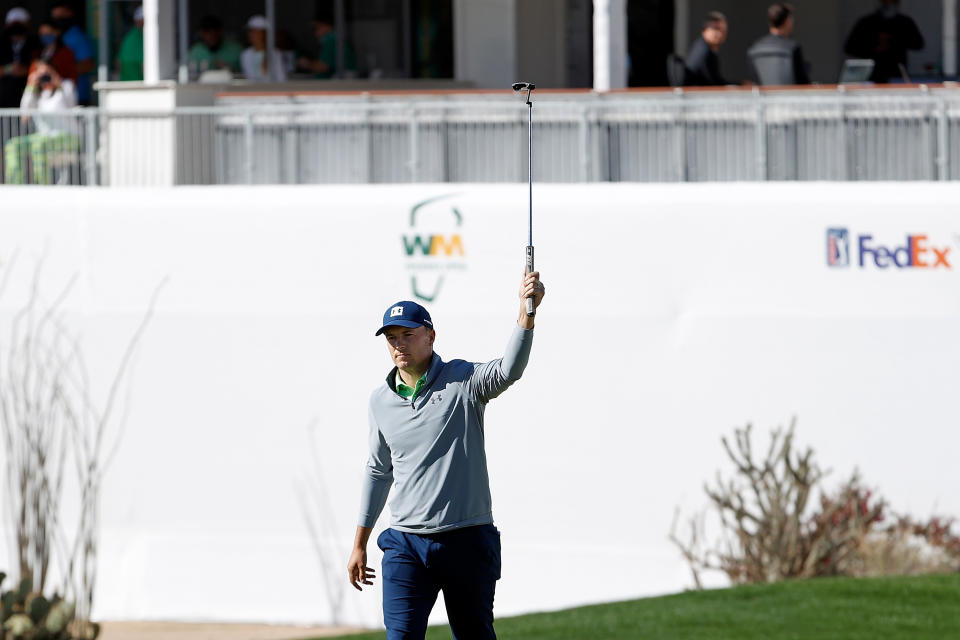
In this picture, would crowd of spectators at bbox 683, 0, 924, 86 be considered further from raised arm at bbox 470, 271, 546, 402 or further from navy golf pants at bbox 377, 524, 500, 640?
navy golf pants at bbox 377, 524, 500, 640

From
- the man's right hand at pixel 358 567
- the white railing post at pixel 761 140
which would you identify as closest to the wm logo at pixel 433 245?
the white railing post at pixel 761 140

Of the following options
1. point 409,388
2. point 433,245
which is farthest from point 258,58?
point 409,388

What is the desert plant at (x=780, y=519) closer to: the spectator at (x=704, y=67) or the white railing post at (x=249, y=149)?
the spectator at (x=704, y=67)

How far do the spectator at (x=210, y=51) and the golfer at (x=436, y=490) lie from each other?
1370 centimetres

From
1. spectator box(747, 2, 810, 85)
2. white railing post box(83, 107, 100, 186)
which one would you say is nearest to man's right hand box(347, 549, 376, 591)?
spectator box(747, 2, 810, 85)

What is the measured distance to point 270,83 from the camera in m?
21.4

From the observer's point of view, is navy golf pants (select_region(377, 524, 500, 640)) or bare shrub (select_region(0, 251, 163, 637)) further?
bare shrub (select_region(0, 251, 163, 637))

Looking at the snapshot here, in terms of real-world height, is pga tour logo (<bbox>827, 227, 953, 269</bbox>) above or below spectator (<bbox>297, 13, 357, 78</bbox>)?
below

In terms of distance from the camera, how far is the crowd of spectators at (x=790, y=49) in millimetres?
17469

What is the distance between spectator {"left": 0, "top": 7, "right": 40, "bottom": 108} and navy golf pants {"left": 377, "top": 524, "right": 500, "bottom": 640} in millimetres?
13615

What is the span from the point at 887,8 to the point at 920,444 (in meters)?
5.29

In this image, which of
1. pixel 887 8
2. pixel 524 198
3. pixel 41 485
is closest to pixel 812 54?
pixel 887 8

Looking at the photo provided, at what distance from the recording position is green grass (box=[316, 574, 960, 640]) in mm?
12930

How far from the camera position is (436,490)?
7895 millimetres
